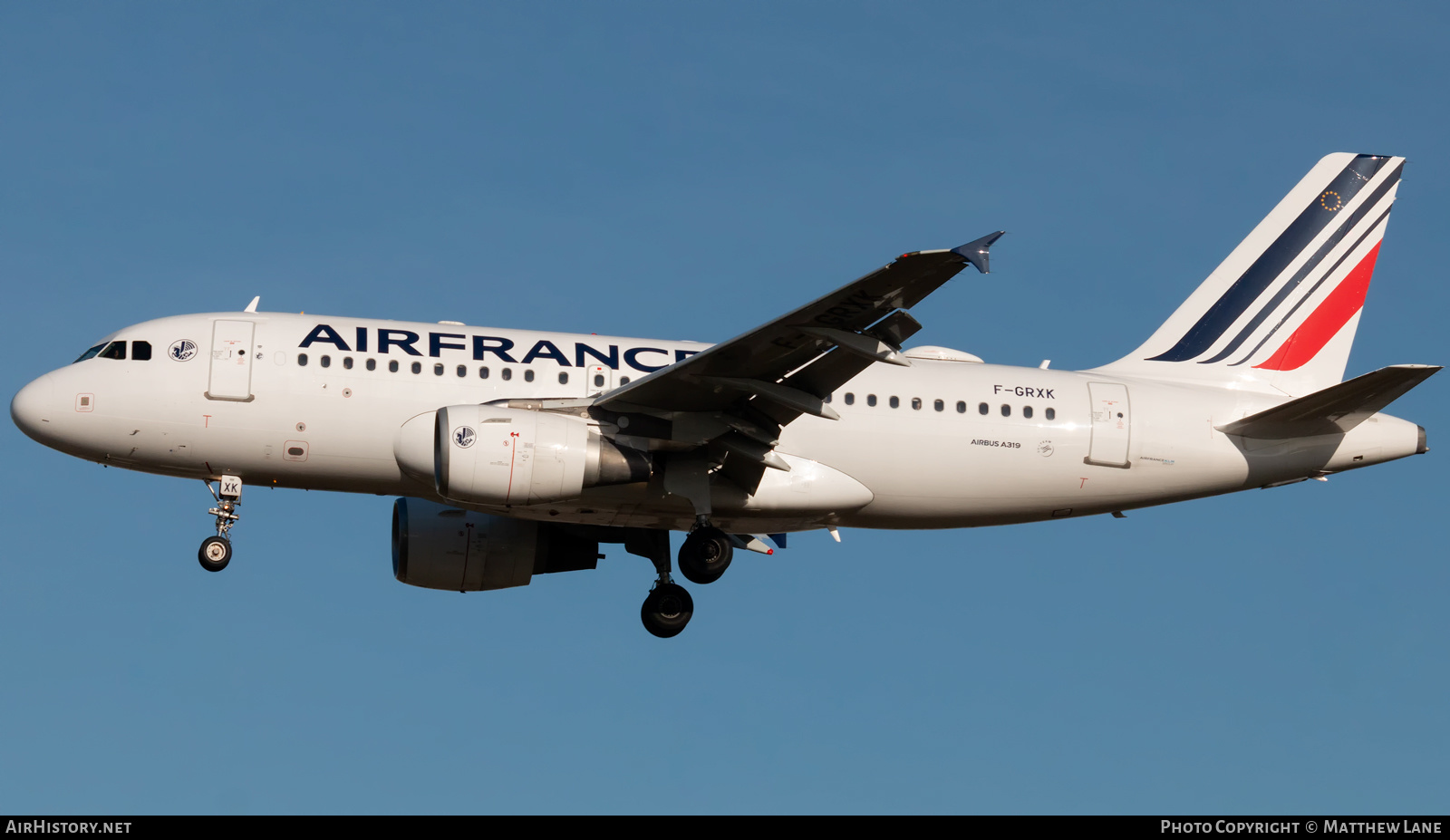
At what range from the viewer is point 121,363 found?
2772cm

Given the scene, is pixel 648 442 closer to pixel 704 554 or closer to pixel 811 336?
pixel 704 554

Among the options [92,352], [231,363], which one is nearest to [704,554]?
[231,363]

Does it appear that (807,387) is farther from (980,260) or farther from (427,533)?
(427,533)

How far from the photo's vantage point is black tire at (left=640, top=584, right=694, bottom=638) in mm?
29266

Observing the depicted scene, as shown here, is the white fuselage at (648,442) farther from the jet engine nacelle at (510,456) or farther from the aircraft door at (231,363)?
the jet engine nacelle at (510,456)

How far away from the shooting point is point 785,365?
84.5 ft

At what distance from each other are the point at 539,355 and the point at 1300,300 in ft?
47.4

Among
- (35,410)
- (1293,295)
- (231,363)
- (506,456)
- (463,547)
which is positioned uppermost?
(1293,295)

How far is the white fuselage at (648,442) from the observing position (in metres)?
27.2

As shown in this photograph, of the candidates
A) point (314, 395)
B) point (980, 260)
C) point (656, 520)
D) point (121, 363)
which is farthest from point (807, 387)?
point (121, 363)

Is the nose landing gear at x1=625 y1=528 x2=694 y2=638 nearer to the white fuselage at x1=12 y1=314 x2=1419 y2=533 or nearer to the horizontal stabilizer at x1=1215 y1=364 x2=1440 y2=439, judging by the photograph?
the white fuselage at x1=12 y1=314 x2=1419 y2=533

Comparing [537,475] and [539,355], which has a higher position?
[539,355]

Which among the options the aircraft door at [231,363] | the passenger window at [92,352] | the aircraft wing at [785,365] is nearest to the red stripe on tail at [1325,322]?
the aircraft wing at [785,365]

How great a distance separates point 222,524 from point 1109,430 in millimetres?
14739
